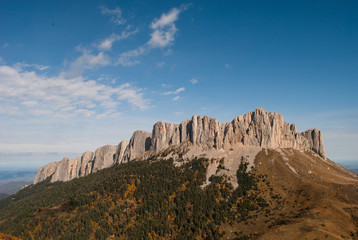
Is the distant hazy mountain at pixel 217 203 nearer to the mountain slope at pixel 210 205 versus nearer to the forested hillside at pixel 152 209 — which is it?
the mountain slope at pixel 210 205

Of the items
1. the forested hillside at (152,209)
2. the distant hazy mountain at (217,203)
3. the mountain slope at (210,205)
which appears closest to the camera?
the mountain slope at (210,205)

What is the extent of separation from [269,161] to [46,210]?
205 metres

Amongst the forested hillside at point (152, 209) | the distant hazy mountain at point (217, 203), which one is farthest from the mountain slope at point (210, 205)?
the forested hillside at point (152, 209)

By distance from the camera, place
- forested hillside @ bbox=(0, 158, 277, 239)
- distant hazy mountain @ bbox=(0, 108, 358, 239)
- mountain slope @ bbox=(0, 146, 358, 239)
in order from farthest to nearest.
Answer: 1. forested hillside @ bbox=(0, 158, 277, 239)
2. distant hazy mountain @ bbox=(0, 108, 358, 239)
3. mountain slope @ bbox=(0, 146, 358, 239)

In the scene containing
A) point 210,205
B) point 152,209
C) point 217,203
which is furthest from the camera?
point 152,209

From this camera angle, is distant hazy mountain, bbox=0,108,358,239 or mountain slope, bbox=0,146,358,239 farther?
distant hazy mountain, bbox=0,108,358,239

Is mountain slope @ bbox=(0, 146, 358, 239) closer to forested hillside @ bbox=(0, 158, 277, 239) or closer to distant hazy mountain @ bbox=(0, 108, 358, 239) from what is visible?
distant hazy mountain @ bbox=(0, 108, 358, 239)

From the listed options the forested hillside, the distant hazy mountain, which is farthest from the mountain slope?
the forested hillside

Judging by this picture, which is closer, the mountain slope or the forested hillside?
the mountain slope

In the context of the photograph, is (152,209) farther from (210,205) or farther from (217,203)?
(217,203)

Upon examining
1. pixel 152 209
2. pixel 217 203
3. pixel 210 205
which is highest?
pixel 217 203

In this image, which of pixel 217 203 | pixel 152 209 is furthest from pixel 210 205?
pixel 152 209

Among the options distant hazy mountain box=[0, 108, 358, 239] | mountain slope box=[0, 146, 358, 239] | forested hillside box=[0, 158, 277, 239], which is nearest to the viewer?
mountain slope box=[0, 146, 358, 239]

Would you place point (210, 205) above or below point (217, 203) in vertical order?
below
